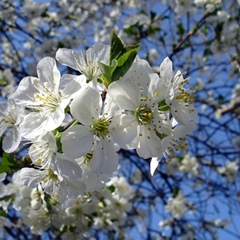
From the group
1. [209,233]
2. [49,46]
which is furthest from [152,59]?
[209,233]

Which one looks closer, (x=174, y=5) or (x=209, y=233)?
(x=174, y=5)

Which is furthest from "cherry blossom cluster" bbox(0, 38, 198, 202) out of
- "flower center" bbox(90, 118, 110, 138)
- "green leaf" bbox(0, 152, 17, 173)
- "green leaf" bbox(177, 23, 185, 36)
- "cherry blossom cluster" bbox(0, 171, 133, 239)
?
"green leaf" bbox(177, 23, 185, 36)

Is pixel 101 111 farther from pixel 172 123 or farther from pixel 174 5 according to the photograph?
pixel 174 5

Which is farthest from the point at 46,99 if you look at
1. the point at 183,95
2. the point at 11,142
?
the point at 183,95

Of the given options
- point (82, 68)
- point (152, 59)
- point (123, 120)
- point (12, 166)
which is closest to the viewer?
point (123, 120)

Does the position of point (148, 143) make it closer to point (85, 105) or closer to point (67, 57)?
point (85, 105)

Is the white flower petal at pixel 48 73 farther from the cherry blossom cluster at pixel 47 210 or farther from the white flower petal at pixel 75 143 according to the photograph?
the cherry blossom cluster at pixel 47 210
